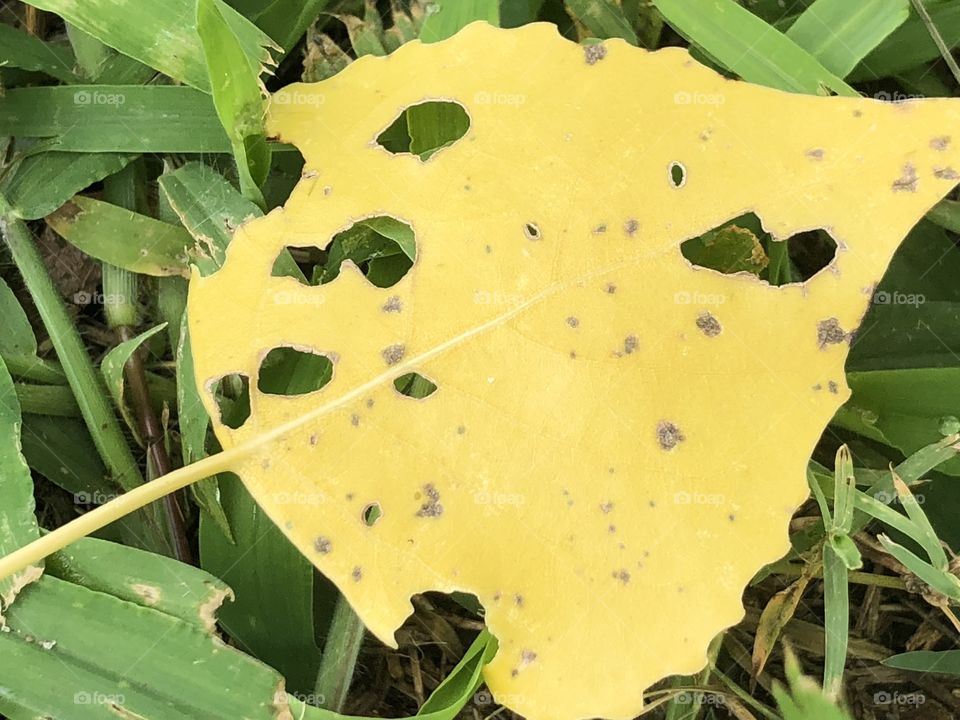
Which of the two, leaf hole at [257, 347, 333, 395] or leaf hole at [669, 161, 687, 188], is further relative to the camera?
leaf hole at [257, 347, 333, 395]

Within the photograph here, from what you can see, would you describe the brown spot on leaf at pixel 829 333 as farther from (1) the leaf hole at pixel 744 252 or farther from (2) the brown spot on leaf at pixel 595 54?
(2) the brown spot on leaf at pixel 595 54

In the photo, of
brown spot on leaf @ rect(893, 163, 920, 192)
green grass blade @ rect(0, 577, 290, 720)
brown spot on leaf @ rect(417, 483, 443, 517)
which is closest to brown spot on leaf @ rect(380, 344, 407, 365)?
brown spot on leaf @ rect(417, 483, 443, 517)

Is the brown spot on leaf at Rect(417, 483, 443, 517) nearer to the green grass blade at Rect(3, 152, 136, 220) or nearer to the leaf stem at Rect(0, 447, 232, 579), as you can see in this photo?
the leaf stem at Rect(0, 447, 232, 579)

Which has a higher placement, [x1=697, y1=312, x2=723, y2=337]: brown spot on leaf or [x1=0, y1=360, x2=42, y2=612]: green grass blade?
[x1=697, y1=312, x2=723, y2=337]: brown spot on leaf

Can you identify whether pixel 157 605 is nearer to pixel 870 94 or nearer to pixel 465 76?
pixel 465 76

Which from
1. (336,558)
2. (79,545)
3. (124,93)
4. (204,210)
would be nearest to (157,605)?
(79,545)

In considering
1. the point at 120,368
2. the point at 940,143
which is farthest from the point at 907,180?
the point at 120,368
